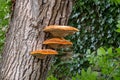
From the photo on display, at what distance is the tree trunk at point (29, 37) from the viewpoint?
162 cm

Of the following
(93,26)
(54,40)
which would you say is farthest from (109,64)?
(93,26)

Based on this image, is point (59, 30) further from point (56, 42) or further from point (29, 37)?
point (29, 37)

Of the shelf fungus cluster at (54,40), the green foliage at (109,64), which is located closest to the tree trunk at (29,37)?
the shelf fungus cluster at (54,40)

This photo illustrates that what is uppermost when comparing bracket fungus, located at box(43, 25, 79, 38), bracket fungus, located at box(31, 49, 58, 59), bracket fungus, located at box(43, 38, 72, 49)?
bracket fungus, located at box(43, 25, 79, 38)

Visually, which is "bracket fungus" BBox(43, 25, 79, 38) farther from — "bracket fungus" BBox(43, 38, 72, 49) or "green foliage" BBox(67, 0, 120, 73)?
"green foliage" BBox(67, 0, 120, 73)

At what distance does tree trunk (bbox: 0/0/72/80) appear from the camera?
63.8 inches

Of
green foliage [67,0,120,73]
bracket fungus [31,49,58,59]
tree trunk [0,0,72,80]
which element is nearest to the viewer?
bracket fungus [31,49,58,59]

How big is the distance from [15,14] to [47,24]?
0.21m

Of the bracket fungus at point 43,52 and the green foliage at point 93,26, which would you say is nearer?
the bracket fungus at point 43,52

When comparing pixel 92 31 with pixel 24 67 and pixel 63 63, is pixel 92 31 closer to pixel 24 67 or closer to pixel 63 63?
pixel 63 63

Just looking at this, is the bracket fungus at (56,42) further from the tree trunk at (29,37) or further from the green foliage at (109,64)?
the green foliage at (109,64)

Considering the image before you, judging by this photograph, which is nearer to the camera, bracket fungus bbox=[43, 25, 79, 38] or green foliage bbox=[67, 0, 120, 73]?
bracket fungus bbox=[43, 25, 79, 38]

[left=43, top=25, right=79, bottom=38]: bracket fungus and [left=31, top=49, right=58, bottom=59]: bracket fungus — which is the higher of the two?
[left=43, top=25, right=79, bottom=38]: bracket fungus

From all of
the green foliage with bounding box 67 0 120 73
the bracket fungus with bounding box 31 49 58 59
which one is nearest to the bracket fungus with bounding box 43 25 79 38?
the bracket fungus with bounding box 31 49 58 59
